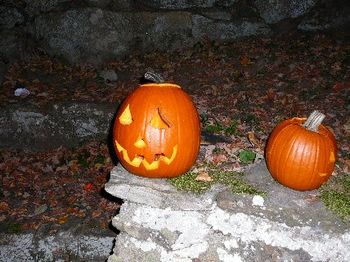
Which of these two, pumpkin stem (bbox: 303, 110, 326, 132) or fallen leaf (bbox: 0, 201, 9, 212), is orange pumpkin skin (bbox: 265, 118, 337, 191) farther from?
fallen leaf (bbox: 0, 201, 9, 212)

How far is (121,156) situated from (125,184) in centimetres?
23

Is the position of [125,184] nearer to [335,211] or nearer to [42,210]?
[335,211]

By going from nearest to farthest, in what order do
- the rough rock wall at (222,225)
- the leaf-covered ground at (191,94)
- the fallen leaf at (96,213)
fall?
the rough rock wall at (222,225), the fallen leaf at (96,213), the leaf-covered ground at (191,94)

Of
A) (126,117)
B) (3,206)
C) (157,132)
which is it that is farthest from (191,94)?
(157,132)

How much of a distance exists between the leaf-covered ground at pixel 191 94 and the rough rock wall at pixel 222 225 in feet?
3.94

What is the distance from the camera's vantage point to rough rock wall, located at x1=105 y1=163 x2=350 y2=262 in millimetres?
2609

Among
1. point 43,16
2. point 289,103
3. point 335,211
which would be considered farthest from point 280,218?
point 43,16

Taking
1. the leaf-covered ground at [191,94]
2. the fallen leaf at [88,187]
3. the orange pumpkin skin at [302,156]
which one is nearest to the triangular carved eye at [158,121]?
the orange pumpkin skin at [302,156]

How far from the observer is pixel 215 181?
118 inches

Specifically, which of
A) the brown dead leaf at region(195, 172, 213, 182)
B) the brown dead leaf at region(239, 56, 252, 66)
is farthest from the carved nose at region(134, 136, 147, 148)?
the brown dead leaf at region(239, 56, 252, 66)

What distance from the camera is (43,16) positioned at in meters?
8.22

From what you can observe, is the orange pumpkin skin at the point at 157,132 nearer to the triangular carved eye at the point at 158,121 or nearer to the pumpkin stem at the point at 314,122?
the triangular carved eye at the point at 158,121

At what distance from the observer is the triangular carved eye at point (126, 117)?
2.82m

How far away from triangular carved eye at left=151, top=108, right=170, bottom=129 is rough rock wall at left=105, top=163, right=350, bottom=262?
500 millimetres
